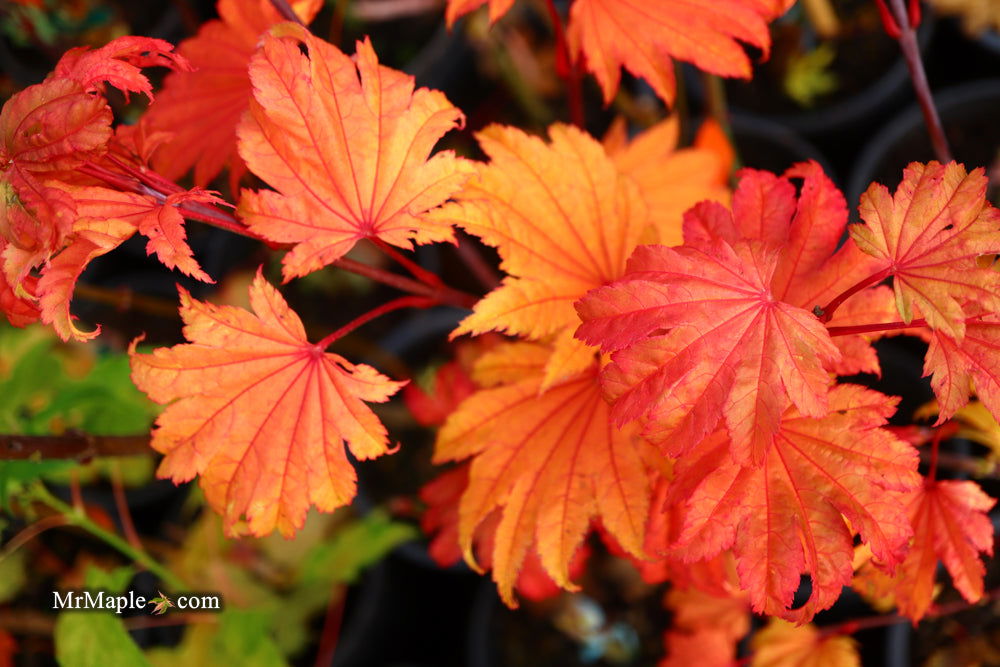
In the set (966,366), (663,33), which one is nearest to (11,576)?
(663,33)

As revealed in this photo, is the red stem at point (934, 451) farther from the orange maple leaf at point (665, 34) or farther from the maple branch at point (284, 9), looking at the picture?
the maple branch at point (284, 9)

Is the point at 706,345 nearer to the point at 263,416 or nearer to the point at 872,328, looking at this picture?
the point at 872,328

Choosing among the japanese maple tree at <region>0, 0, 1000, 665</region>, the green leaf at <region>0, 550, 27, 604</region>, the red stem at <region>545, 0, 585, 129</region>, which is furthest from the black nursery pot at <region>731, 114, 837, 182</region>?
the green leaf at <region>0, 550, 27, 604</region>

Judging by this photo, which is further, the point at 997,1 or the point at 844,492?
the point at 997,1

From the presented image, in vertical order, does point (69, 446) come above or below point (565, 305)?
below

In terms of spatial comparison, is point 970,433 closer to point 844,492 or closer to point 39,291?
point 844,492

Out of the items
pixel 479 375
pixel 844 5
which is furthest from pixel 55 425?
pixel 844 5

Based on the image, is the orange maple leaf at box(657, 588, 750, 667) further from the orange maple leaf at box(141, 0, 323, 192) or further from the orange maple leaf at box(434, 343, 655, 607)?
the orange maple leaf at box(141, 0, 323, 192)
